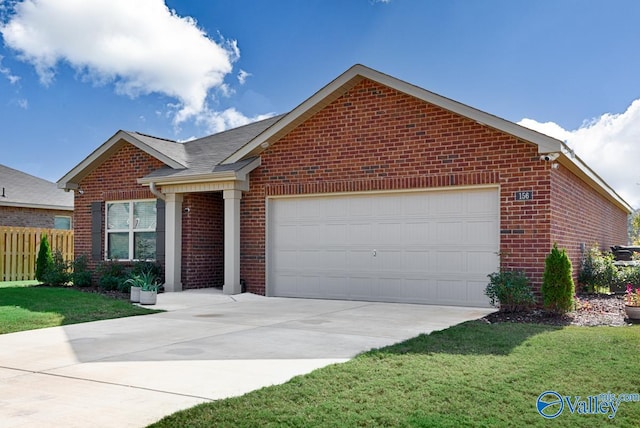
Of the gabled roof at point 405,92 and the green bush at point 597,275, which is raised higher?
the gabled roof at point 405,92

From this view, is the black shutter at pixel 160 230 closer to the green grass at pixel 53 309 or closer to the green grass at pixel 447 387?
the green grass at pixel 53 309

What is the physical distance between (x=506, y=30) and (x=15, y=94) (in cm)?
1964

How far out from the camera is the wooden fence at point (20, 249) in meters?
20.1

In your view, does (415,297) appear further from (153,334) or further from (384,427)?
(384,427)

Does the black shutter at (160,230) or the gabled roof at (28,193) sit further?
the gabled roof at (28,193)

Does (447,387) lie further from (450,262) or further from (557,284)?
(450,262)

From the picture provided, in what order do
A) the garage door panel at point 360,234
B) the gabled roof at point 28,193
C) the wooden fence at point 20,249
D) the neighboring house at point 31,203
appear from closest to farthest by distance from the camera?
1. the garage door panel at point 360,234
2. the wooden fence at point 20,249
3. the neighboring house at point 31,203
4. the gabled roof at point 28,193

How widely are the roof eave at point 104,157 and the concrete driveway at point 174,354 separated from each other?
518cm

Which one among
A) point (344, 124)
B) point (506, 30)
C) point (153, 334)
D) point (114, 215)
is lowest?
point (153, 334)

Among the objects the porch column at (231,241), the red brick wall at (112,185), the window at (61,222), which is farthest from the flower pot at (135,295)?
the window at (61,222)

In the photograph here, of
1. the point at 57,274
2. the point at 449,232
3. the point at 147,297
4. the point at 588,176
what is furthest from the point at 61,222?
the point at 588,176

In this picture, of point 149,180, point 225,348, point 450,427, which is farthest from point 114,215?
point 450,427

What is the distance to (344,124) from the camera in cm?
1366

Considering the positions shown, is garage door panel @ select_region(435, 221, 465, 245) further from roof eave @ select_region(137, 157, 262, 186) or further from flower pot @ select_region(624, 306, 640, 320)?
roof eave @ select_region(137, 157, 262, 186)
